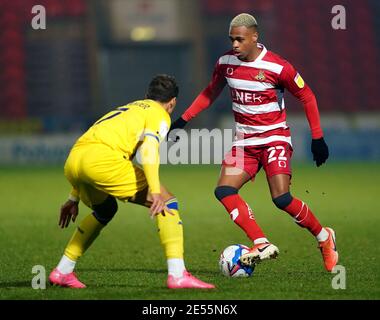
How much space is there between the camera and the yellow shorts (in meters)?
6.50

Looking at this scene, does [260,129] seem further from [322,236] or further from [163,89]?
[163,89]

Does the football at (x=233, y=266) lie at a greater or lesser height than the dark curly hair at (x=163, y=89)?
lesser

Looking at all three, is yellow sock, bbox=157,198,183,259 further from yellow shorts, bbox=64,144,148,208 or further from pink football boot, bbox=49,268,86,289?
pink football boot, bbox=49,268,86,289

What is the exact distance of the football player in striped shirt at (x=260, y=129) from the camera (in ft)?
25.0

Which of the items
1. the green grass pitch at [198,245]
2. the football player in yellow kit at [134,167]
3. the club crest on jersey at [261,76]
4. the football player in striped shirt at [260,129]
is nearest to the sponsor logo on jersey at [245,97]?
the football player in striped shirt at [260,129]

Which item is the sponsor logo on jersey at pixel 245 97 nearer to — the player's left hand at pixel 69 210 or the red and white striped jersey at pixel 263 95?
the red and white striped jersey at pixel 263 95

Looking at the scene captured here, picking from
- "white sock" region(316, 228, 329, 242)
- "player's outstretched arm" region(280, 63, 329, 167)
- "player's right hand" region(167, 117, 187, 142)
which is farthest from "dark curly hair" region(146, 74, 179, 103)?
"white sock" region(316, 228, 329, 242)

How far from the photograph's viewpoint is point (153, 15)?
3078 cm

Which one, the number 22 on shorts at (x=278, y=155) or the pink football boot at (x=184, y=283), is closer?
the pink football boot at (x=184, y=283)

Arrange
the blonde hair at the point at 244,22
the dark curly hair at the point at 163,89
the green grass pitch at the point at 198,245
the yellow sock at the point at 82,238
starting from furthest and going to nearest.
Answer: the blonde hair at the point at 244,22 < the yellow sock at the point at 82,238 < the dark curly hair at the point at 163,89 < the green grass pitch at the point at 198,245

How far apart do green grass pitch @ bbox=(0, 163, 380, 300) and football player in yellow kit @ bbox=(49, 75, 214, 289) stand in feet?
0.72

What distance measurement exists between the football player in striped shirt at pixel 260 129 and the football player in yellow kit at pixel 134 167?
1.07 m
